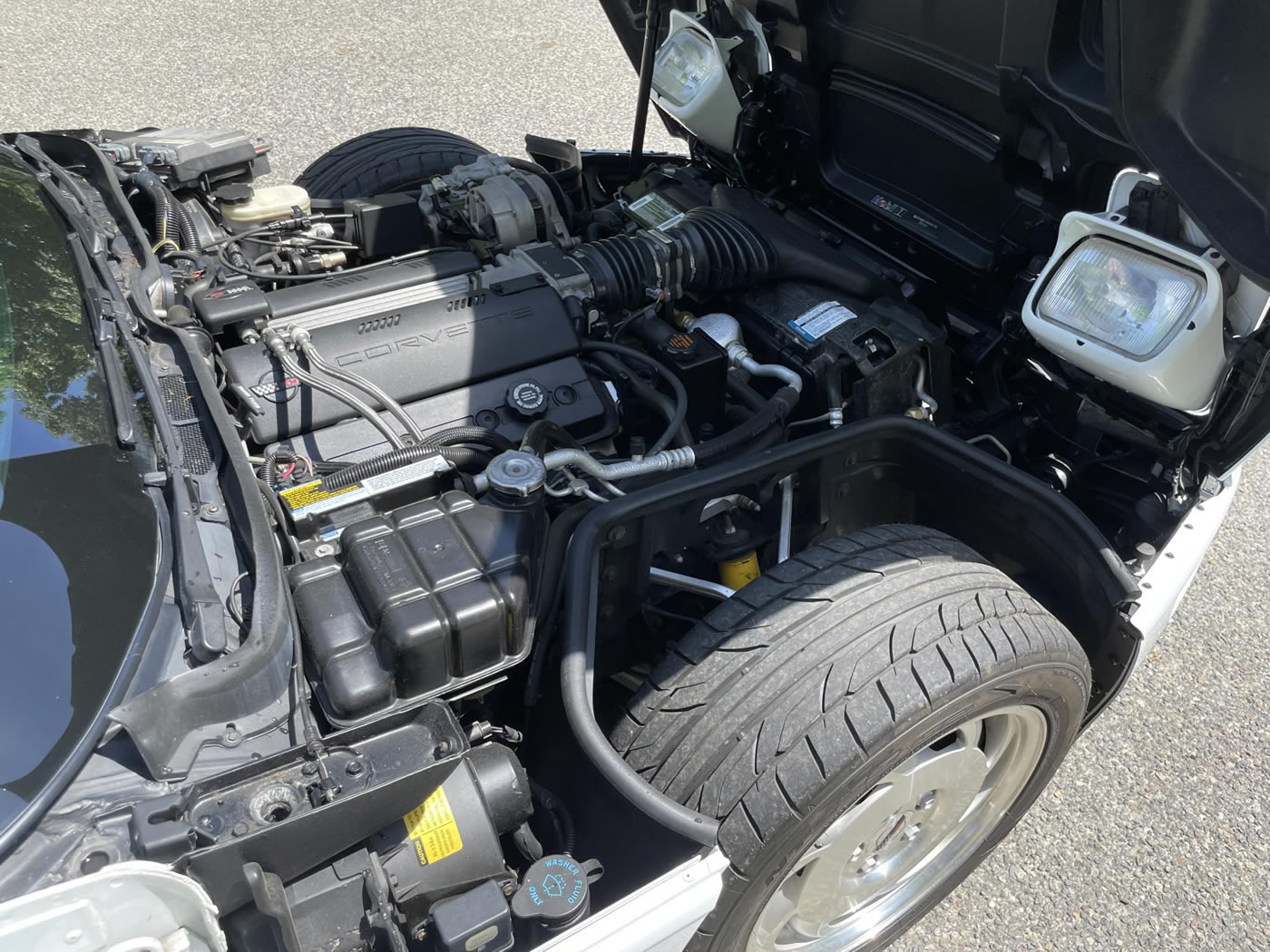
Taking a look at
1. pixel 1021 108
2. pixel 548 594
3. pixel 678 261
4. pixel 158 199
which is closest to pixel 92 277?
pixel 158 199

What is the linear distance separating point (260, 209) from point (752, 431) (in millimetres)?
1714

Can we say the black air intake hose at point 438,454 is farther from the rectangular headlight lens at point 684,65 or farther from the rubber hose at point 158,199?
the rectangular headlight lens at point 684,65

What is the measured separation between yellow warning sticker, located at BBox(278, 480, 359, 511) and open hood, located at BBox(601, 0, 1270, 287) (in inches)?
61.2

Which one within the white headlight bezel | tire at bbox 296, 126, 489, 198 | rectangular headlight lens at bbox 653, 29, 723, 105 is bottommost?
tire at bbox 296, 126, 489, 198

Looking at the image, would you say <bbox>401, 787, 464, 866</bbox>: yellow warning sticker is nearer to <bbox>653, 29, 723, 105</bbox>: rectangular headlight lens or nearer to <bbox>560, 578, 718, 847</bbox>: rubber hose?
<bbox>560, 578, 718, 847</bbox>: rubber hose

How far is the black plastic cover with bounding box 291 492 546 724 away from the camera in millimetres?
1523

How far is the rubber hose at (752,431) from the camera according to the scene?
200cm

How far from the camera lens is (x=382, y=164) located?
3.43 meters

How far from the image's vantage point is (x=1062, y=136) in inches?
79.4

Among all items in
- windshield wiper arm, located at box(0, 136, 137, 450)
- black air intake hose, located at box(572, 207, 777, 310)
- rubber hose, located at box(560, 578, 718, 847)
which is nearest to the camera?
rubber hose, located at box(560, 578, 718, 847)

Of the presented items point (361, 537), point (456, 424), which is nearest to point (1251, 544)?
point (456, 424)

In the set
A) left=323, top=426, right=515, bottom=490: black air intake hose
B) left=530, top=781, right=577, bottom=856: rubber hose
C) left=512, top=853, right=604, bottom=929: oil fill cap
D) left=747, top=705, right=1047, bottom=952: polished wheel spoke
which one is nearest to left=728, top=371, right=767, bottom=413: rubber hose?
left=323, top=426, right=515, bottom=490: black air intake hose

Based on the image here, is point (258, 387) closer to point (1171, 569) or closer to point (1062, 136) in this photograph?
point (1062, 136)

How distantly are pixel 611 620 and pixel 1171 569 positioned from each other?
120 cm
